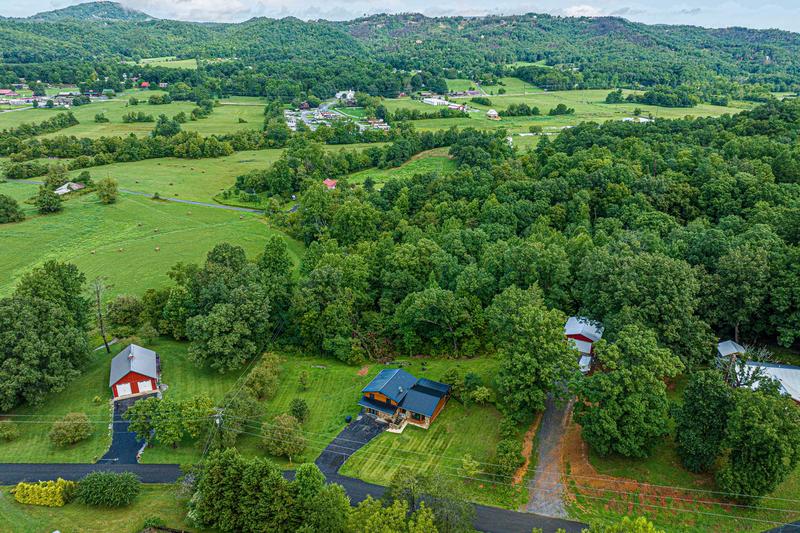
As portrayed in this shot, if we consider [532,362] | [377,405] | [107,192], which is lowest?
[377,405]

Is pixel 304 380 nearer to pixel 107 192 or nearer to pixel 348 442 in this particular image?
pixel 348 442

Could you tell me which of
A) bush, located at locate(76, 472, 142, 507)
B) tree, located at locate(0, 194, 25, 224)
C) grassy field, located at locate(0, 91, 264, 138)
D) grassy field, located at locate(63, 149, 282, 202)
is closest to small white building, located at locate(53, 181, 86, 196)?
grassy field, located at locate(63, 149, 282, 202)

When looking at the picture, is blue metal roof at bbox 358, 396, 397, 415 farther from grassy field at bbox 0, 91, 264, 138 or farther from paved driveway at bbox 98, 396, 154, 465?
grassy field at bbox 0, 91, 264, 138

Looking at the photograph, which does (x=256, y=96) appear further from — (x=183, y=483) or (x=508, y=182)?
(x=183, y=483)

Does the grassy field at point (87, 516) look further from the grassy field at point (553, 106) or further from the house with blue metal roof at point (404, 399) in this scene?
the grassy field at point (553, 106)

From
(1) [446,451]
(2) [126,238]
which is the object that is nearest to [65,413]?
(1) [446,451]

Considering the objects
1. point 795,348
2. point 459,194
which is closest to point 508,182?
point 459,194

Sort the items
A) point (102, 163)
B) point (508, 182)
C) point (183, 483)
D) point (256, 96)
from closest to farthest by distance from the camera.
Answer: point (183, 483), point (508, 182), point (102, 163), point (256, 96)
